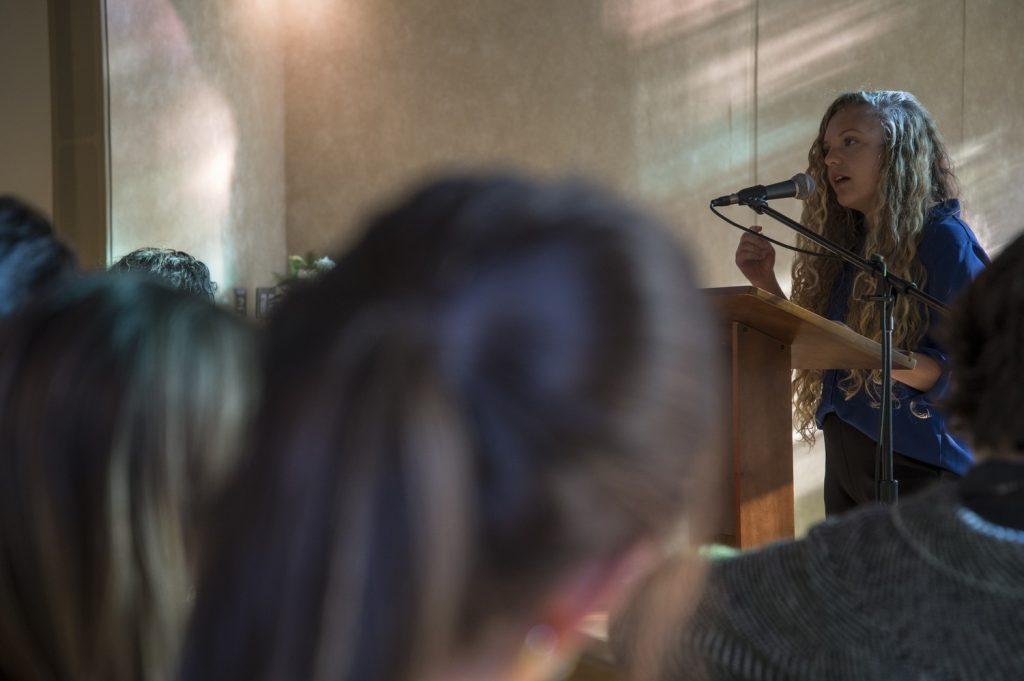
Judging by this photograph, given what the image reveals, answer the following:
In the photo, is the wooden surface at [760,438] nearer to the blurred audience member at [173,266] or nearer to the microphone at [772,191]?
the microphone at [772,191]

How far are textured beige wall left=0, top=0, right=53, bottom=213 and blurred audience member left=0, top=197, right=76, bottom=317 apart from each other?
11.4 feet

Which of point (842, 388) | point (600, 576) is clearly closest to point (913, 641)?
point (600, 576)

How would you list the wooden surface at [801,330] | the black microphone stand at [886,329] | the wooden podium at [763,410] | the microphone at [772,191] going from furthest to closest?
1. the microphone at [772,191]
2. the wooden podium at [763,410]
3. the black microphone stand at [886,329]
4. the wooden surface at [801,330]

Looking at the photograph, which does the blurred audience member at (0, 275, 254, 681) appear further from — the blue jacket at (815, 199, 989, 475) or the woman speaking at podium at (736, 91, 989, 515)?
the blue jacket at (815, 199, 989, 475)

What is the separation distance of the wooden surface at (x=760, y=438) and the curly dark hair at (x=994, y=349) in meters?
1.54

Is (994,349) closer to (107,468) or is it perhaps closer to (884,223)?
(107,468)

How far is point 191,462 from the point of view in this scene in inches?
24.4

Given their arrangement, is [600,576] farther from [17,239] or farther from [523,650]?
[17,239]

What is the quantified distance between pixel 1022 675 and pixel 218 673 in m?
0.62

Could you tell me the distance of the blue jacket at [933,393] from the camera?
2.89 metres

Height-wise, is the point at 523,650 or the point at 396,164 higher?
the point at 396,164

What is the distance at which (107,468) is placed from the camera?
2.00 feet

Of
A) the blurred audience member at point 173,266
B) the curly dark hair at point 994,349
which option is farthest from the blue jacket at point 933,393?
the curly dark hair at point 994,349

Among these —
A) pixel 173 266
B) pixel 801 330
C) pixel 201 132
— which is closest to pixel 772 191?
pixel 801 330
